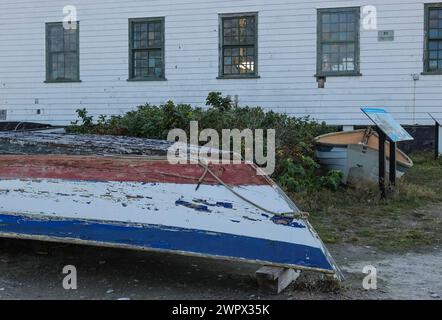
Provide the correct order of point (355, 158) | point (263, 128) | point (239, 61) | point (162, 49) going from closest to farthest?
point (355, 158) < point (263, 128) < point (239, 61) < point (162, 49)

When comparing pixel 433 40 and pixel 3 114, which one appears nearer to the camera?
pixel 433 40

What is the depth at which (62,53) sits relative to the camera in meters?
17.2

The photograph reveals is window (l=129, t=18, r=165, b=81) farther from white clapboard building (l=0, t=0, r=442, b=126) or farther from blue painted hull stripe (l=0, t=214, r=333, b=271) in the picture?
blue painted hull stripe (l=0, t=214, r=333, b=271)

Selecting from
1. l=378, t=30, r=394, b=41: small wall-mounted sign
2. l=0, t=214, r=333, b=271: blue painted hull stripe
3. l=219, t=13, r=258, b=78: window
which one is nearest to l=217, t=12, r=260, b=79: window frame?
l=219, t=13, r=258, b=78: window

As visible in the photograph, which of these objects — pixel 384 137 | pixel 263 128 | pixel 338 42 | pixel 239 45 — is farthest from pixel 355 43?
pixel 384 137

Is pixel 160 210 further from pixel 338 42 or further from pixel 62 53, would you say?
pixel 62 53

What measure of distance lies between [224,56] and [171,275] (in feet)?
36.2

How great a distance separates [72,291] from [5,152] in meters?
1.75

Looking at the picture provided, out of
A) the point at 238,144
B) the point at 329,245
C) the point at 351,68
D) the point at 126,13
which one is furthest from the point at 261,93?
the point at 329,245

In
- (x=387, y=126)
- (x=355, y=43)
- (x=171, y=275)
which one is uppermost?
(x=355, y=43)

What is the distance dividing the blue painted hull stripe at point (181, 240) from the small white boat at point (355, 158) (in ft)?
18.0

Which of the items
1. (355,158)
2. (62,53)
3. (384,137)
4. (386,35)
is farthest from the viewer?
(62,53)

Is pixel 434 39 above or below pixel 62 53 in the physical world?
above

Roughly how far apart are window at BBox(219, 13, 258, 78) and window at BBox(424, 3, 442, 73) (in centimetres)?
422
